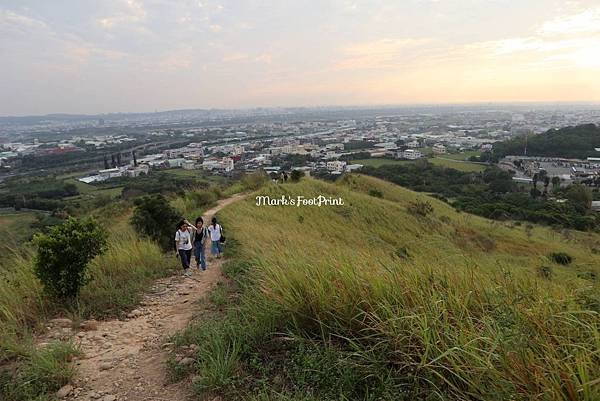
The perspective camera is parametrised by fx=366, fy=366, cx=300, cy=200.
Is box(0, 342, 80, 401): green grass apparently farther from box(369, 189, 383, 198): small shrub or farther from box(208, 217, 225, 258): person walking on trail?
box(369, 189, 383, 198): small shrub

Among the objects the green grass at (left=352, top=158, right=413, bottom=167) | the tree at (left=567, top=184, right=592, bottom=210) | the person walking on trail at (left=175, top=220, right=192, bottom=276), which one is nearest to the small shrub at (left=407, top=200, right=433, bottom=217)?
the person walking on trail at (left=175, top=220, right=192, bottom=276)

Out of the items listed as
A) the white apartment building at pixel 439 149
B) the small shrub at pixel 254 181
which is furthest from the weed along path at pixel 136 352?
the white apartment building at pixel 439 149

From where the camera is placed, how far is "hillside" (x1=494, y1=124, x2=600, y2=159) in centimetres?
5119

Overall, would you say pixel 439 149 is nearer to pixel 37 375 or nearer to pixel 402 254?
pixel 402 254

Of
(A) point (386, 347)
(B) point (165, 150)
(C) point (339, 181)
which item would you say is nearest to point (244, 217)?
(A) point (386, 347)

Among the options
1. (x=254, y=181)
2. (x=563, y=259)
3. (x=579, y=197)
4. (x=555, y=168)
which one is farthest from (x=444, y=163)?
(x=563, y=259)

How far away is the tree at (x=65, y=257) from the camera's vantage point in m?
4.95

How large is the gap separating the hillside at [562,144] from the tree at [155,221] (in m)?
57.8

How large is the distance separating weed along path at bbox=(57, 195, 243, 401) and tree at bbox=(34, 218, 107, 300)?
85 cm

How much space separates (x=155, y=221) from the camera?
9.55 m

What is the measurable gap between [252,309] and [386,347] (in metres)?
1.50

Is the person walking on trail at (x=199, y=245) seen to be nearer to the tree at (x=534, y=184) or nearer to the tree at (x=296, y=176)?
the tree at (x=296, y=176)

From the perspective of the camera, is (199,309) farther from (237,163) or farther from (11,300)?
(237,163)

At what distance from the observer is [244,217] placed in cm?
1305
